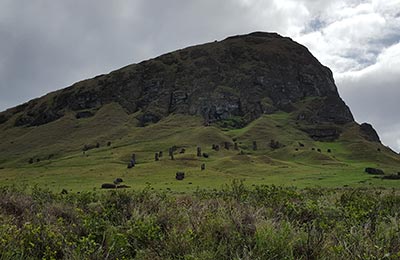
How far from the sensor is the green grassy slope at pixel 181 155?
69.5m

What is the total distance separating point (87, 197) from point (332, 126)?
15657 cm

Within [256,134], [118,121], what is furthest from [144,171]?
[118,121]

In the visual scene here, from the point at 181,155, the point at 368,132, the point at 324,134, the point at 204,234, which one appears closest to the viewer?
the point at 204,234

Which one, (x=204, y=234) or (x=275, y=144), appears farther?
(x=275, y=144)

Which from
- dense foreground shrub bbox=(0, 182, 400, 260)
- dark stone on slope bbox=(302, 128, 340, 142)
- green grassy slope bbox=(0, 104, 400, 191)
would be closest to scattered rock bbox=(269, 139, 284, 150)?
green grassy slope bbox=(0, 104, 400, 191)

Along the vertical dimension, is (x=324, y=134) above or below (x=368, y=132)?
below

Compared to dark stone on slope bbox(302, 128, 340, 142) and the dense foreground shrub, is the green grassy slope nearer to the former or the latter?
dark stone on slope bbox(302, 128, 340, 142)

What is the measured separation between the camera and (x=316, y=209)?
1171 cm

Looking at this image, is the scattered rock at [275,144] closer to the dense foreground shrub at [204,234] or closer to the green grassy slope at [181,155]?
the green grassy slope at [181,155]

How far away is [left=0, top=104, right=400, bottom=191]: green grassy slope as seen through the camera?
69.5 meters

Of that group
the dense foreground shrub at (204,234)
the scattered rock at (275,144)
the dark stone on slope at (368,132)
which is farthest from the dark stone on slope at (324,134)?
the dense foreground shrub at (204,234)

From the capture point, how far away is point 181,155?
100625 millimetres

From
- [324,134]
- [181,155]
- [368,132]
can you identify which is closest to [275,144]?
[324,134]

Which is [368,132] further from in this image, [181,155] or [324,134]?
[181,155]
